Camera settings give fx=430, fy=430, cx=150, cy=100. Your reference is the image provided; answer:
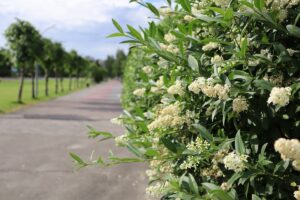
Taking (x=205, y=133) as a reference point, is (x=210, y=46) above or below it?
above

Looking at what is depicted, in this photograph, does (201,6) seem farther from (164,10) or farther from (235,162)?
(235,162)

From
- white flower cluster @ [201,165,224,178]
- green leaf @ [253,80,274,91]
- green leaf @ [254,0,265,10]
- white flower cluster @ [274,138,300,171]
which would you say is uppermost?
green leaf @ [254,0,265,10]

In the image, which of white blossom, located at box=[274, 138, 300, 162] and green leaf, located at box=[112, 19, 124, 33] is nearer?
white blossom, located at box=[274, 138, 300, 162]

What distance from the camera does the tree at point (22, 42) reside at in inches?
1006

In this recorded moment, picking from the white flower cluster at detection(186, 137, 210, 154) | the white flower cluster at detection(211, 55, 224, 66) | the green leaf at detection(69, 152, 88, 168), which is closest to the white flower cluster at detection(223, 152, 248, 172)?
the white flower cluster at detection(186, 137, 210, 154)

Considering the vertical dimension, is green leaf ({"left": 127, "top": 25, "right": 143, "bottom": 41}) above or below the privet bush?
above

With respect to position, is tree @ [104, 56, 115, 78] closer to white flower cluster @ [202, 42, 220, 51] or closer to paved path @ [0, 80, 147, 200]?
paved path @ [0, 80, 147, 200]

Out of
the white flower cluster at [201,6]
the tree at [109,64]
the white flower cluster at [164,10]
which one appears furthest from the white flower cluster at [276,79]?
the tree at [109,64]

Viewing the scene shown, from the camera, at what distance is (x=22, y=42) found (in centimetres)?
2552

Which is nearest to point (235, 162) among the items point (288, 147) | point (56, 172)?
point (288, 147)

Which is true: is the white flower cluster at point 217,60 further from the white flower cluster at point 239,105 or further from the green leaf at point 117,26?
the green leaf at point 117,26

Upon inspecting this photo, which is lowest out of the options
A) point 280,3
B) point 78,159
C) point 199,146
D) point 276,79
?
point 78,159

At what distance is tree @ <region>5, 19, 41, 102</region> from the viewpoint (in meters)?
25.5

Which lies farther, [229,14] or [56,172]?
[56,172]
